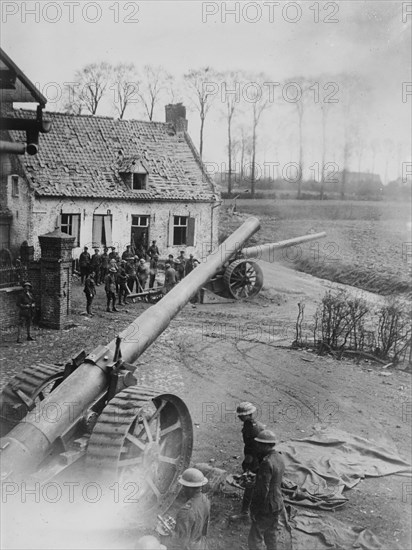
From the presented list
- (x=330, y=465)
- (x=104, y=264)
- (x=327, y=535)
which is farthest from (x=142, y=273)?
(x=327, y=535)

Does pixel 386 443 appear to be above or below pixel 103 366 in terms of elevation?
below

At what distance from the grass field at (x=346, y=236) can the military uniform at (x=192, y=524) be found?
54.5 feet

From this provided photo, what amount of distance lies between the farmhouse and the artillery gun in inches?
573

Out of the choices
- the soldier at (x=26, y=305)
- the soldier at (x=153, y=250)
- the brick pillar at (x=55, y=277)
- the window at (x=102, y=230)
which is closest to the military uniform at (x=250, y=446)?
the soldier at (x=26, y=305)

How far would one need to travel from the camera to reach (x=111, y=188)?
21.8 m

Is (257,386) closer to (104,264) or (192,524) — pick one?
(192,524)

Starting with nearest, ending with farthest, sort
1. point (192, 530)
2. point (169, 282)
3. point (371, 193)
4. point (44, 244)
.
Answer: point (192, 530) < point (44, 244) < point (169, 282) < point (371, 193)

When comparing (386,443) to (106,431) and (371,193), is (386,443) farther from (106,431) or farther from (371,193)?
(371,193)

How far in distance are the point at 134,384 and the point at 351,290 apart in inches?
651

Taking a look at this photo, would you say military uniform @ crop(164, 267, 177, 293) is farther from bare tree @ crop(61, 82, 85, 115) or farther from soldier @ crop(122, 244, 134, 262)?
bare tree @ crop(61, 82, 85, 115)

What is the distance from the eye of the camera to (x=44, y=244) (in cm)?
1362

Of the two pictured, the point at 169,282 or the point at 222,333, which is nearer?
the point at 222,333

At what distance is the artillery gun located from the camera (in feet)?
17.2

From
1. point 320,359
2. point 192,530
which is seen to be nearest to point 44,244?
point 320,359
